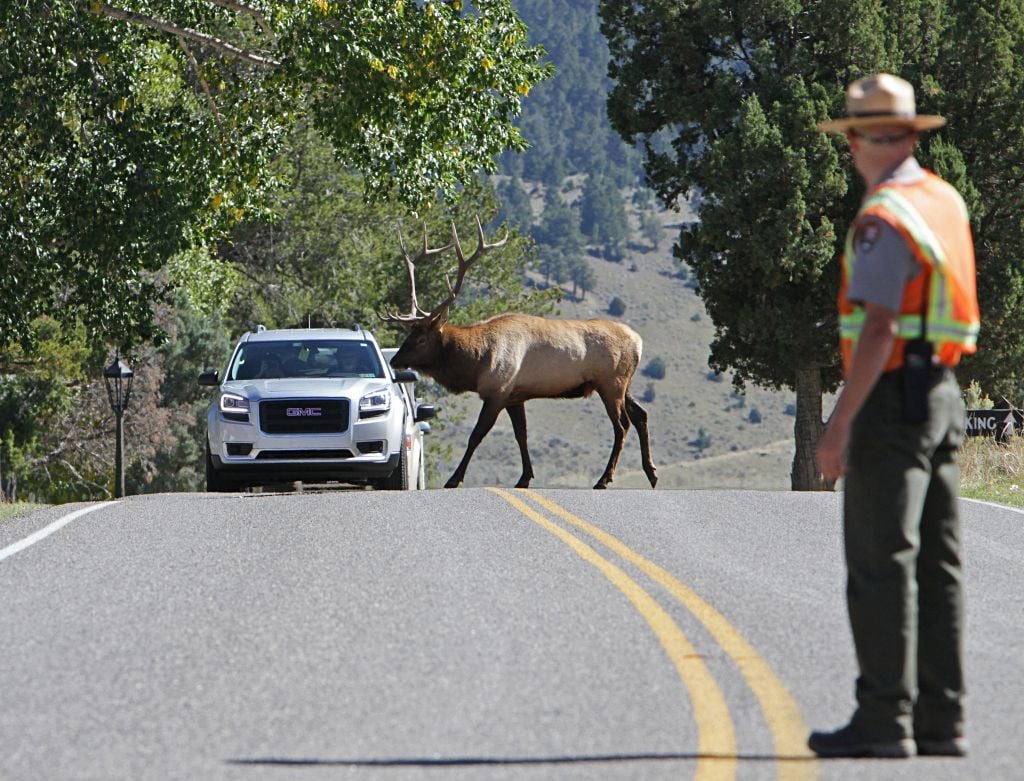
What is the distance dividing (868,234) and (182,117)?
14.7m

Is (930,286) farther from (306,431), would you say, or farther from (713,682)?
(306,431)

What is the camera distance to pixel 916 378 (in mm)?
5582

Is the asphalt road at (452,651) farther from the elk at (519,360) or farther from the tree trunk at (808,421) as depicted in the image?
the tree trunk at (808,421)

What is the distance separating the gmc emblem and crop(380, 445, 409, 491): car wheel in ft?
3.16

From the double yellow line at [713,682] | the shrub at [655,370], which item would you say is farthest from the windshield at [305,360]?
the shrub at [655,370]

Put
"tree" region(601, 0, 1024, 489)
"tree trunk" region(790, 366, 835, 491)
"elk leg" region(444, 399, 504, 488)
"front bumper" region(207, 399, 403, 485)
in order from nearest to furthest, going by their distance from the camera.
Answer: "front bumper" region(207, 399, 403, 485), "elk leg" region(444, 399, 504, 488), "tree" region(601, 0, 1024, 489), "tree trunk" region(790, 366, 835, 491)

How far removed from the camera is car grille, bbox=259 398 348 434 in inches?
656

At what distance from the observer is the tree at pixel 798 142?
30.1 m

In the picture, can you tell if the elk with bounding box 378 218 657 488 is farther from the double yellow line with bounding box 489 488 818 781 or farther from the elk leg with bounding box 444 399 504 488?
the double yellow line with bounding box 489 488 818 781

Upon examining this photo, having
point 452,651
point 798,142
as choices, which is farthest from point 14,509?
point 798,142

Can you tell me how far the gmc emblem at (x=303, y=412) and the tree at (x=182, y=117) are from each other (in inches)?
111

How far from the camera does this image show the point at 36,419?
1607 inches

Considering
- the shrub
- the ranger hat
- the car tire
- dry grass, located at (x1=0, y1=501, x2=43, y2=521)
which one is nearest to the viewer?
the ranger hat

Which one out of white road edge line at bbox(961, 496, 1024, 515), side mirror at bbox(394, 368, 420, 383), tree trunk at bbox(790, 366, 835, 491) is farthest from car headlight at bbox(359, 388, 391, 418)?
tree trunk at bbox(790, 366, 835, 491)
